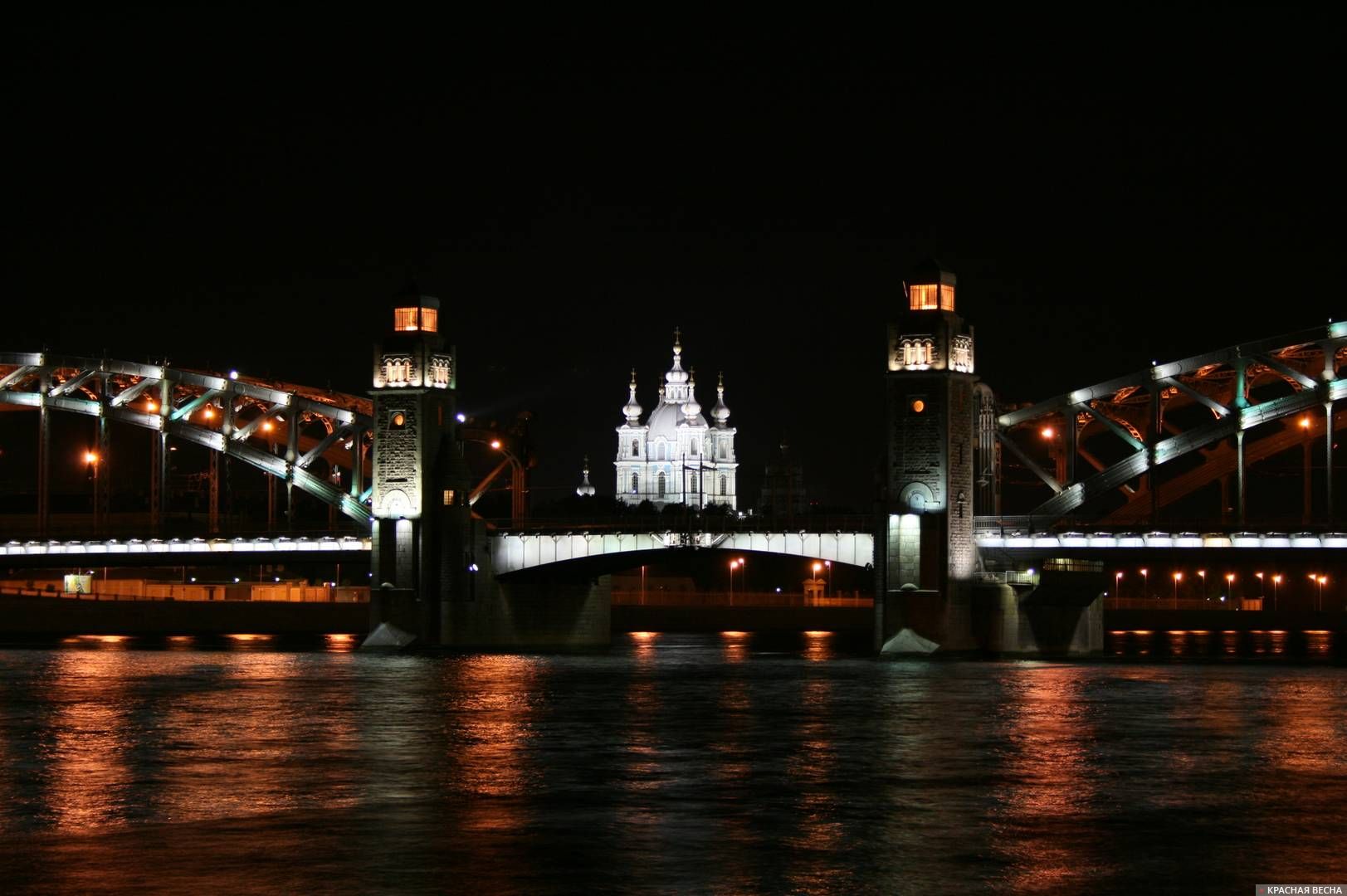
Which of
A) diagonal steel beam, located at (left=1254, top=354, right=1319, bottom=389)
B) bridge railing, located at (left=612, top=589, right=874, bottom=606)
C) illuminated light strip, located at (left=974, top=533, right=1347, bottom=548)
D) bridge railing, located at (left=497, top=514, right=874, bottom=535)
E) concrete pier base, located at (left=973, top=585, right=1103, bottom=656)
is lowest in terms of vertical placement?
concrete pier base, located at (left=973, top=585, right=1103, bottom=656)

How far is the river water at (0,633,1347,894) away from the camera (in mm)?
27453

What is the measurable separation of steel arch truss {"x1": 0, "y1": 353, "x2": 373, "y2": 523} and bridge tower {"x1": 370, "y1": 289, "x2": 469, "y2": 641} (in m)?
5.24

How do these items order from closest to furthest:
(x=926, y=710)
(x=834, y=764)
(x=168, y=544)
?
(x=834, y=764)
(x=926, y=710)
(x=168, y=544)

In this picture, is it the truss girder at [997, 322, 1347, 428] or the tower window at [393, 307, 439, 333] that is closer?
the truss girder at [997, 322, 1347, 428]

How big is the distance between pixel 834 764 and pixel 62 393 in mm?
77762

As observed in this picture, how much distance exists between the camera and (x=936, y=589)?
86.0 m

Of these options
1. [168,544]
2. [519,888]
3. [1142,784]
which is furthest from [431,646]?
[519,888]

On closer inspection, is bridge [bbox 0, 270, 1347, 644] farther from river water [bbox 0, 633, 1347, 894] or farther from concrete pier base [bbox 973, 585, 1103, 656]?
river water [bbox 0, 633, 1347, 894]

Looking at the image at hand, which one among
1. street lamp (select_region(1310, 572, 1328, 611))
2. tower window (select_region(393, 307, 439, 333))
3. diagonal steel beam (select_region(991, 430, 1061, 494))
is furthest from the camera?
street lamp (select_region(1310, 572, 1328, 611))

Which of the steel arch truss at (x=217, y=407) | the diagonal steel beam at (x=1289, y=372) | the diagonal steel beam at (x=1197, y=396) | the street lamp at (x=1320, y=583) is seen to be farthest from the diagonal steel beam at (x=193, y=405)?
the street lamp at (x=1320, y=583)

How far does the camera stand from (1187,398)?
9256 centimetres

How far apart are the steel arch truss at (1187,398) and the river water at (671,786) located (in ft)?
69.1

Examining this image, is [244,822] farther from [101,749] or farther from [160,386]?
[160,386]

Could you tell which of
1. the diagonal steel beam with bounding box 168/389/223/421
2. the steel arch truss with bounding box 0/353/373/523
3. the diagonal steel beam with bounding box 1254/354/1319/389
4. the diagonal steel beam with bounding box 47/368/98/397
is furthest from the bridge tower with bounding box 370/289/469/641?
the diagonal steel beam with bounding box 1254/354/1319/389
